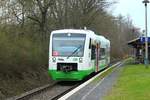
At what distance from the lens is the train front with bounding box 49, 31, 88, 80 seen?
1089 inches

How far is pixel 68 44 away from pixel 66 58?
3.40 feet

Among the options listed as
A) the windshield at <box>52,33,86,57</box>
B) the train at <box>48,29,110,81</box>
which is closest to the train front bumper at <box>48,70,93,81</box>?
the train at <box>48,29,110,81</box>

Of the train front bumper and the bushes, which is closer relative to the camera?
the bushes

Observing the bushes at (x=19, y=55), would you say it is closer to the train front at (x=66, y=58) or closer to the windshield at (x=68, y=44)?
the train front at (x=66, y=58)

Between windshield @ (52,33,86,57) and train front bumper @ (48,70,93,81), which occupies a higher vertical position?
windshield @ (52,33,86,57)

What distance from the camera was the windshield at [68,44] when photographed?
28047mm

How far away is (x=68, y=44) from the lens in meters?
28.4

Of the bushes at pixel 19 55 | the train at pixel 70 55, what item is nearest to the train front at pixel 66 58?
the train at pixel 70 55

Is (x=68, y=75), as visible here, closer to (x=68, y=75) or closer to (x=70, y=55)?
(x=68, y=75)

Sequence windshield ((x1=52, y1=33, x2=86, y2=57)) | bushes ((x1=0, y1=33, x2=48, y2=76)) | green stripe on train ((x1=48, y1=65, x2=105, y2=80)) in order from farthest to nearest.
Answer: windshield ((x1=52, y1=33, x2=86, y2=57)), green stripe on train ((x1=48, y1=65, x2=105, y2=80)), bushes ((x1=0, y1=33, x2=48, y2=76))

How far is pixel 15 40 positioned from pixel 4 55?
5.20m

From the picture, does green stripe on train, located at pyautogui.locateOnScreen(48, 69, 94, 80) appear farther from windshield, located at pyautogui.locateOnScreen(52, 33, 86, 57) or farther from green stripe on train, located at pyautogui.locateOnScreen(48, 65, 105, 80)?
windshield, located at pyautogui.locateOnScreen(52, 33, 86, 57)

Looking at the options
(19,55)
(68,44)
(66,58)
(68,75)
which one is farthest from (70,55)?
(19,55)

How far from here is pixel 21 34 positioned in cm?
3641
